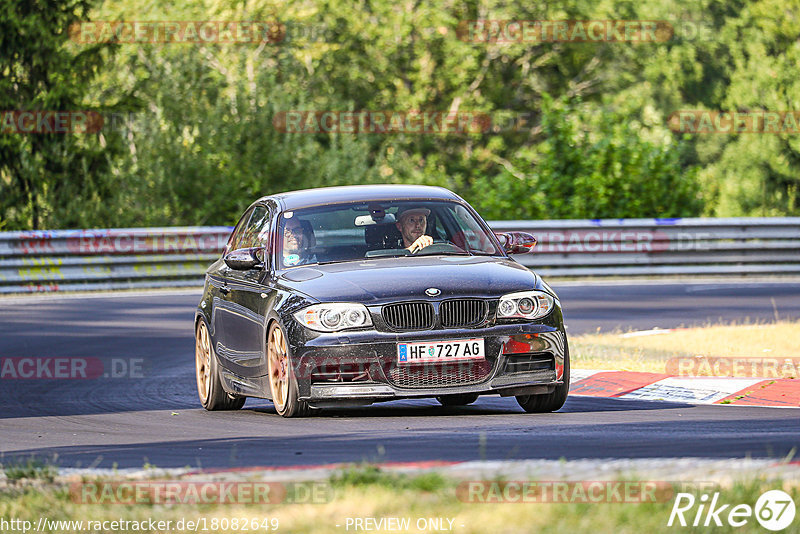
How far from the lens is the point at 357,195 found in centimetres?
1076

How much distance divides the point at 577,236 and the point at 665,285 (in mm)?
2237

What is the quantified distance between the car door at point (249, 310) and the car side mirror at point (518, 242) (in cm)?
170

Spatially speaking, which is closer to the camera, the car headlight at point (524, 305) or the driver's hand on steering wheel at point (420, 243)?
the car headlight at point (524, 305)

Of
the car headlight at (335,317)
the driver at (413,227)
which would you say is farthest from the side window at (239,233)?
the car headlight at (335,317)

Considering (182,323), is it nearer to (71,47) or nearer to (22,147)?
(22,147)

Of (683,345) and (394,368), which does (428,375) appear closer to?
(394,368)

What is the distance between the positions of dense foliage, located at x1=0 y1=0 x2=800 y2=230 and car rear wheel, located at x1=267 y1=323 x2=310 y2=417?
18524 mm

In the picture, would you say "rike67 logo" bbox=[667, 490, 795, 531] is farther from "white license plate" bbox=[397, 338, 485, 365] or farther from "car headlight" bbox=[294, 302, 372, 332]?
"car headlight" bbox=[294, 302, 372, 332]

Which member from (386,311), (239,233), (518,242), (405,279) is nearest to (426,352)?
(386,311)

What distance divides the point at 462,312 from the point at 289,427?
4.20 feet

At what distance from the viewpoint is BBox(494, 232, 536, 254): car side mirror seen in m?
10.7

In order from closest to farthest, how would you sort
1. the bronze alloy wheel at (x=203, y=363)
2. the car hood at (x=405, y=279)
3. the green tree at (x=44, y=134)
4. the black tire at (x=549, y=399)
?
1. the car hood at (x=405, y=279)
2. the black tire at (x=549, y=399)
3. the bronze alloy wheel at (x=203, y=363)
4. the green tree at (x=44, y=134)

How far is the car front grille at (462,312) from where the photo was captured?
930 centimetres

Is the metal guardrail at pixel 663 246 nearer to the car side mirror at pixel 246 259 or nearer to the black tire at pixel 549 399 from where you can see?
the car side mirror at pixel 246 259
